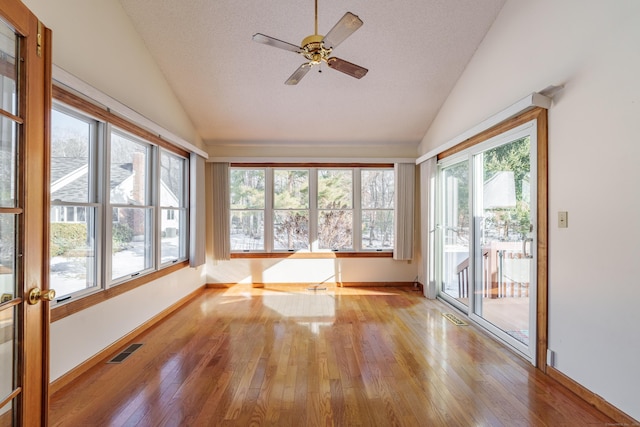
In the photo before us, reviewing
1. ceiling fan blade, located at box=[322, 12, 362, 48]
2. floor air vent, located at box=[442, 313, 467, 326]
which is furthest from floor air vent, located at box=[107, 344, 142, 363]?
floor air vent, located at box=[442, 313, 467, 326]

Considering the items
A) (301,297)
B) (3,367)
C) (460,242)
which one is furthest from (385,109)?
(3,367)

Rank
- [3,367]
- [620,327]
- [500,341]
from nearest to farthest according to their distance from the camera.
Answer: [3,367]
[620,327]
[500,341]

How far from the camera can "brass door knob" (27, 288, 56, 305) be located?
128 cm

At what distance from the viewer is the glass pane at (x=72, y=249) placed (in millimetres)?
2318

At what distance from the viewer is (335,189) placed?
5211 mm

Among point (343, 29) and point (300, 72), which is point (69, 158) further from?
point (343, 29)

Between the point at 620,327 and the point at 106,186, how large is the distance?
3.94 metres

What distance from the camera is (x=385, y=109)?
4.30 meters

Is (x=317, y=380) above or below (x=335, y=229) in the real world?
below

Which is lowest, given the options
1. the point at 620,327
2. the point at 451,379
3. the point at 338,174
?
the point at 451,379

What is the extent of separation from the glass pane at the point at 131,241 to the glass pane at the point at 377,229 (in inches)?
127

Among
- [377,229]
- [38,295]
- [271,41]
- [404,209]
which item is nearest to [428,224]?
[404,209]

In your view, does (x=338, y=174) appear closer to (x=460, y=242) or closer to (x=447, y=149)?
(x=447, y=149)

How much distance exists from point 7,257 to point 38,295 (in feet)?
0.65
